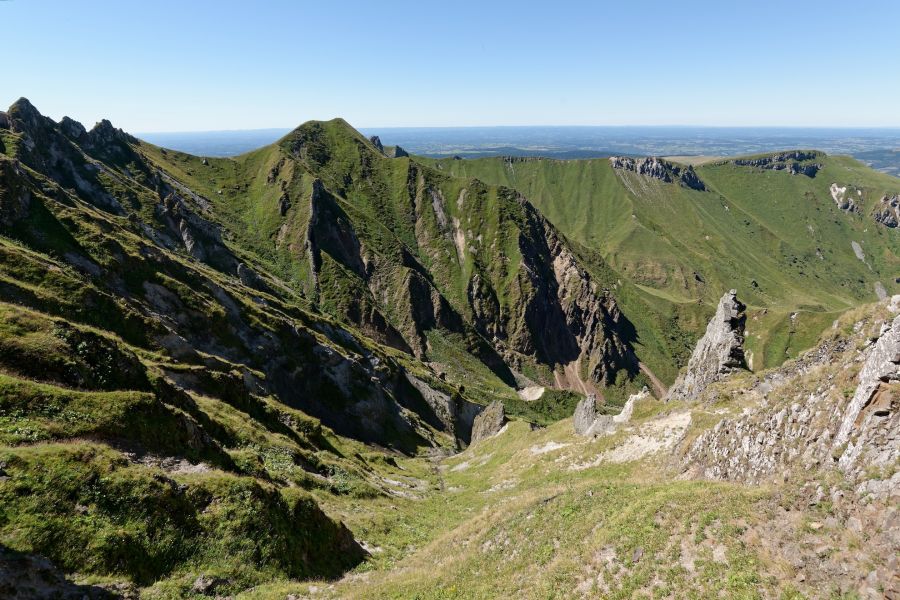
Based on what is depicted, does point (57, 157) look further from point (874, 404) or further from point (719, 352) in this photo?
point (874, 404)

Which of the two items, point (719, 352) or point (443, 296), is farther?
point (443, 296)

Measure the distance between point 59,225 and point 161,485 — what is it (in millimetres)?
51523

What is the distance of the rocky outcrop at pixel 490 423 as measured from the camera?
8400 cm

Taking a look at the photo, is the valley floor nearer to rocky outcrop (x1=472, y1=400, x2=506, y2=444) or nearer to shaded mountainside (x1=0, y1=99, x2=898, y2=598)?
shaded mountainside (x1=0, y1=99, x2=898, y2=598)

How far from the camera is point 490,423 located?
286 feet

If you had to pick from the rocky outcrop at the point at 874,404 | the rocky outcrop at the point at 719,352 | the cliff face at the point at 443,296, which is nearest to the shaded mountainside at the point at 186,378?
the cliff face at the point at 443,296

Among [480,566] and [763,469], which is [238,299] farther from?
[763,469]

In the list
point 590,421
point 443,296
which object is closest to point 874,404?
point 590,421

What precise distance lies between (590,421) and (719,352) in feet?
52.8

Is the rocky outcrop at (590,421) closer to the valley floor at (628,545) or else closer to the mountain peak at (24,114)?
the valley floor at (628,545)

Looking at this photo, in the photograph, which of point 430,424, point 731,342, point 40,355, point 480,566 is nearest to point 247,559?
point 480,566

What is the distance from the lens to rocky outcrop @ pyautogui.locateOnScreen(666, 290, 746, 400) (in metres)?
46.7

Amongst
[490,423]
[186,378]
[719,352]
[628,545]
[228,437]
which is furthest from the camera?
[490,423]

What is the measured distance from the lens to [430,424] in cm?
9675
